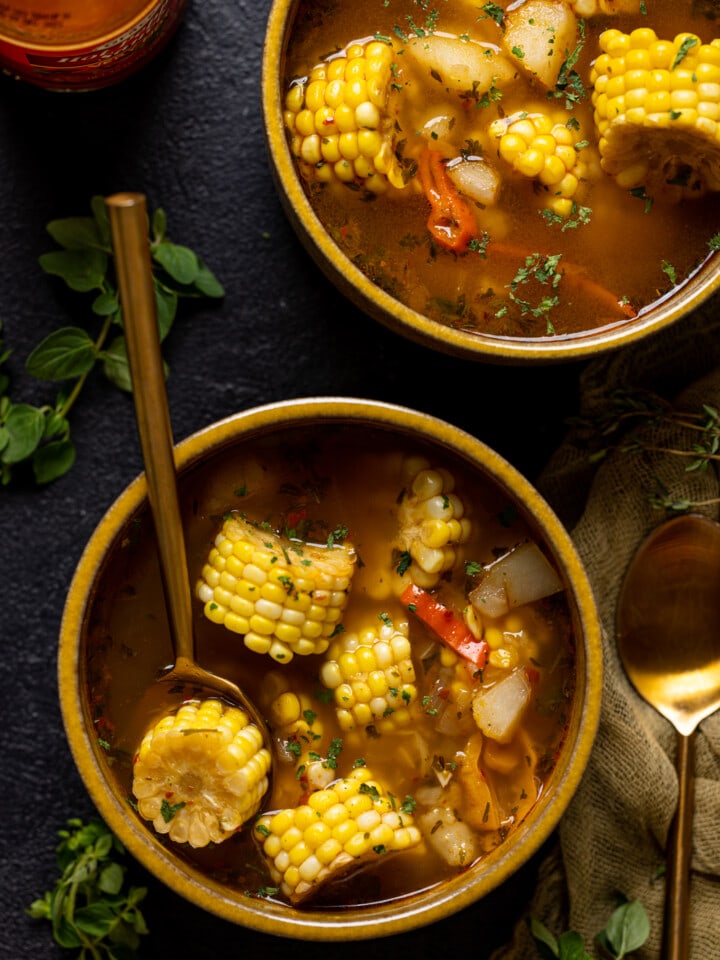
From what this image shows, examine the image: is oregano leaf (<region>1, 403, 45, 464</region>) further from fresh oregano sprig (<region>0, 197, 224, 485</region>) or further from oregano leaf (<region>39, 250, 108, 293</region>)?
oregano leaf (<region>39, 250, 108, 293</region>)

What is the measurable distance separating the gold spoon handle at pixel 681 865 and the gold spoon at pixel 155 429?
970 millimetres

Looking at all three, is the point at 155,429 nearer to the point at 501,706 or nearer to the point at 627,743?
the point at 501,706

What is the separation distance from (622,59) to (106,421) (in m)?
1.33

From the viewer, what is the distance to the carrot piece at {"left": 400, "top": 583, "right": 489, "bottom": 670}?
7.11 ft

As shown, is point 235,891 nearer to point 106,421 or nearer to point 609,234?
point 106,421

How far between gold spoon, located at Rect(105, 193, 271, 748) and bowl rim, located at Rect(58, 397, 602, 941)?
0.12 m

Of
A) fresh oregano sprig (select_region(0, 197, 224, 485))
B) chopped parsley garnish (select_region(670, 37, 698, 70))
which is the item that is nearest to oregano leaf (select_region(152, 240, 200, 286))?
fresh oregano sprig (select_region(0, 197, 224, 485))

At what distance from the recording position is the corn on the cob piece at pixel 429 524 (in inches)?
83.9

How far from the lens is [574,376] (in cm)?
253

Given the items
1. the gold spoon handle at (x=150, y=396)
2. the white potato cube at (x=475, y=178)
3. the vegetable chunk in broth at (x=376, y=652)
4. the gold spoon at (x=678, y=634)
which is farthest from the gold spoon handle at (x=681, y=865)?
the white potato cube at (x=475, y=178)

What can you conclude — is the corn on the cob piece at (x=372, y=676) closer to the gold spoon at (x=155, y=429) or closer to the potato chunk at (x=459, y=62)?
the gold spoon at (x=155, y=429)

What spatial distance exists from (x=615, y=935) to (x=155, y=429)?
154cm

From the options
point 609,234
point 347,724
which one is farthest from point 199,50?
point 347,724

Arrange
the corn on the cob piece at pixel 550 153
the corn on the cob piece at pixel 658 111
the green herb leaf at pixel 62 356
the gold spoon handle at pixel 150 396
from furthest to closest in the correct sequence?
the green herb leaf at pixel 62 356 < the corn on the cob piece at pixel 550 153 < the corn on the cob piece at pixel 658 111 < the gold spoon handle at pixel 150 396
